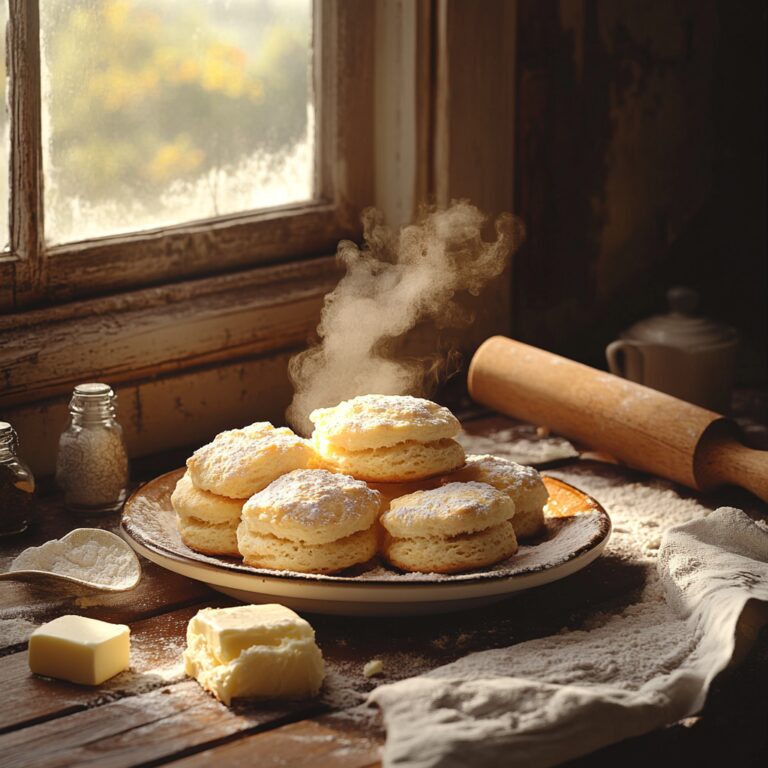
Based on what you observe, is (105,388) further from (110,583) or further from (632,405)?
(632,405)

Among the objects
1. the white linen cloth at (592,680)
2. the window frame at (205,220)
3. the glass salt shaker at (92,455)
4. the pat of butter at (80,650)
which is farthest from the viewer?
the window frame at (205,220)

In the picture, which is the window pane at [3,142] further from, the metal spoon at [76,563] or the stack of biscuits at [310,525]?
the stack of biscuits at [310,525]

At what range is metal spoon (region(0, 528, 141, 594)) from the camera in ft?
4.88

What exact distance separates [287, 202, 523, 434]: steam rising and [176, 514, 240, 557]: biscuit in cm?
57

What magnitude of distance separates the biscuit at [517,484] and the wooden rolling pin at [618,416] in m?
0.39

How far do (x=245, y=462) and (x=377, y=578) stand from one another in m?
0.23

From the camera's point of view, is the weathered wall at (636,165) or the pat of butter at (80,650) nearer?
the pat of butter at (80,650)

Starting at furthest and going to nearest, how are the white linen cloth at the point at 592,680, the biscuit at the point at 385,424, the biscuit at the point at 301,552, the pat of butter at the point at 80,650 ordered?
1. the biscuit at the point at 385,424
2. the biscuit at the point at 301,552
3. the pat of butter at the point at 80,650
4. the white linen cloth at the point at 592,680

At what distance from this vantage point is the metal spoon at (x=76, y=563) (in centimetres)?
149

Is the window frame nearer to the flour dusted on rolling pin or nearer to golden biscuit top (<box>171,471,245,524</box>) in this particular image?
the flour dusted on rolling pin

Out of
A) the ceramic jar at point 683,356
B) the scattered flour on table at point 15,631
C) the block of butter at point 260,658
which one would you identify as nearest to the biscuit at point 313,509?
the block of butter at point 260,658

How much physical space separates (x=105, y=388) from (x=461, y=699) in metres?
0.81

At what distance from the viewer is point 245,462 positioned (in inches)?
58.2

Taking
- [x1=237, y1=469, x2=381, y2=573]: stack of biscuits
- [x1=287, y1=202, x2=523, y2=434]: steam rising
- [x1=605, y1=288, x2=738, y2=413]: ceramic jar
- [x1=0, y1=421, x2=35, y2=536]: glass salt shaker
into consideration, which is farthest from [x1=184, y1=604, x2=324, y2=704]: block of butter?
[x1=605, y1=288, x2=738, y2=413]: ceramic jar
